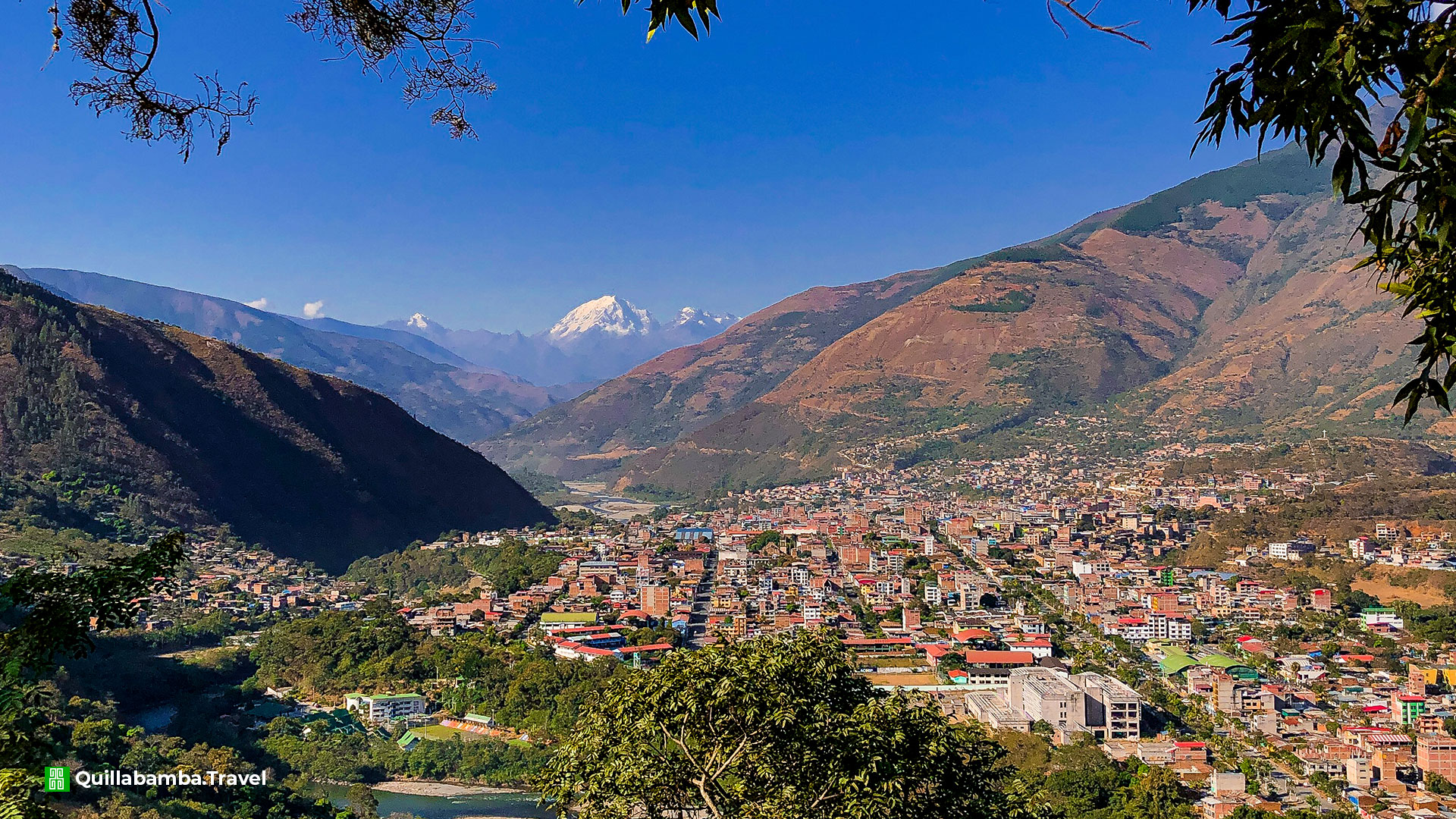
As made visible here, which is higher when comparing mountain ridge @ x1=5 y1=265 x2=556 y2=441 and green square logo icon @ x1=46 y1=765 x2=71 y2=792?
mountain ridge @ x1=5 y1=265 x2=556 y2=441

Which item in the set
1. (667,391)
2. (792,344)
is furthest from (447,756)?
(792,344)

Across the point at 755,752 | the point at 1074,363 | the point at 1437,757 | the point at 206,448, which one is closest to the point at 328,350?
the point at 1074,363

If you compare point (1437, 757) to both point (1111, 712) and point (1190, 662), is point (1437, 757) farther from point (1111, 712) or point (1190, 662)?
point (1190, 662)

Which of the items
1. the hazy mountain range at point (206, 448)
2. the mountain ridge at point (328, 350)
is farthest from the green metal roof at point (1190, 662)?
the mountain ridge at point (328, 350)

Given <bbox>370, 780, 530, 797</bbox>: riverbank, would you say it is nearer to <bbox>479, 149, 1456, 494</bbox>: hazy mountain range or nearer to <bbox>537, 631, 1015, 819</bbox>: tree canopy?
<bbox>537, 631, 1015, 819</bbox>: tree canopy

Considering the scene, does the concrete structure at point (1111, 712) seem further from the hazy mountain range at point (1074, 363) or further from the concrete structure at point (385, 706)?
the hazy mountain range at point (1074, 363)

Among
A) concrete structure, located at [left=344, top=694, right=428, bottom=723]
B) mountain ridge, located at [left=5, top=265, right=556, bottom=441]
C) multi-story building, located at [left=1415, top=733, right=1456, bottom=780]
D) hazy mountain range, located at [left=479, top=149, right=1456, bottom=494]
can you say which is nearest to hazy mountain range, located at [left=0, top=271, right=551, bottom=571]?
concrete structure, located at [left=344, top=694, right=428, bottom=723]

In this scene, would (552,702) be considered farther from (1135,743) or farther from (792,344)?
(792,344)
